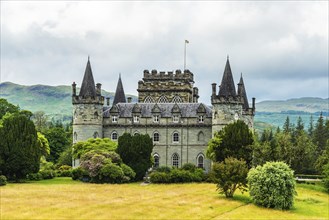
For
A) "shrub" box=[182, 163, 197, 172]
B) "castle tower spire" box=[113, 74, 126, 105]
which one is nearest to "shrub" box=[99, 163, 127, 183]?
"shrub" box=[182, 163, 197, 172]

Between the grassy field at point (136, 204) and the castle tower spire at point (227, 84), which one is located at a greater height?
the castle tower spire at point (227, 84)

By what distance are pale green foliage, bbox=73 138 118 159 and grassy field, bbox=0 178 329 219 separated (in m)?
10.1

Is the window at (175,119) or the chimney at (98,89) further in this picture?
the chimney at (98,89)

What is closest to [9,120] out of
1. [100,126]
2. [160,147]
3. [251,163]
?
[100,126]

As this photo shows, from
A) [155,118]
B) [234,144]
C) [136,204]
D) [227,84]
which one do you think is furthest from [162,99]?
[136,204]

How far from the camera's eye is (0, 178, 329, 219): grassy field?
35.0 m

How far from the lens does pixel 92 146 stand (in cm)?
6381

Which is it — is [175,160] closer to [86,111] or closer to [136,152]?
[136,152]

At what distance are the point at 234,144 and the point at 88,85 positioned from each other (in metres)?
22.9

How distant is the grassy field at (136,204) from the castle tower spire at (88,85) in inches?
759

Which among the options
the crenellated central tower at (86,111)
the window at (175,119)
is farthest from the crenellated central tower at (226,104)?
the crenellated central tower at (86,111)

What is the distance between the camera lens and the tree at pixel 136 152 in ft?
204

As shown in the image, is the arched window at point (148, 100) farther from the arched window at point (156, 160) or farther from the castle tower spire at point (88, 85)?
the arched window at point (156, 160)

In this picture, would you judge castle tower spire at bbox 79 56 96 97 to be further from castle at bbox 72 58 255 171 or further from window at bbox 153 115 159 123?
window at bbox 153 115 159 123
